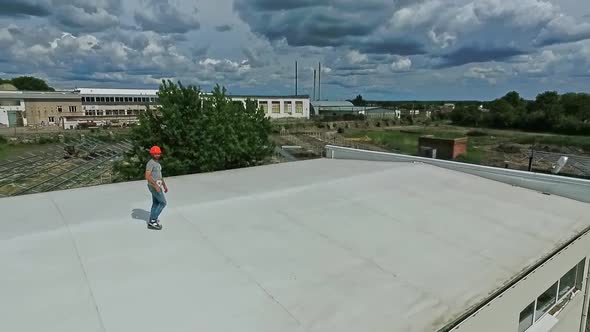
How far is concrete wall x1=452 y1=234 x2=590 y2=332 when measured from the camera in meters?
4.28

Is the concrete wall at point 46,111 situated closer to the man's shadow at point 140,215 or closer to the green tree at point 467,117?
the man's shadow at point 140,215

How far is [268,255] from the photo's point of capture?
199 inches

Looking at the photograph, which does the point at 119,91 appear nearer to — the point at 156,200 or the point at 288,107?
the point at 288,107

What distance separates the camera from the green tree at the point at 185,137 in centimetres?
1421

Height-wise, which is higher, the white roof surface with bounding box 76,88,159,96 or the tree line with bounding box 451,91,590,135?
the white roof surface with bounding box 76,88,159,96

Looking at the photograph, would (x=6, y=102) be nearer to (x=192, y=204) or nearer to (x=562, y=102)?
(x=192, y=204)

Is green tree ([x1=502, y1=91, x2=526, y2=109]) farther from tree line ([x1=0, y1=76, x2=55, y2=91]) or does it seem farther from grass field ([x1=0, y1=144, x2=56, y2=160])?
tree line ([x1=0, y1=76, x2=55, y2=91])

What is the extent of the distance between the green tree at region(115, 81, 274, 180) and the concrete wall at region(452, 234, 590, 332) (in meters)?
11.6

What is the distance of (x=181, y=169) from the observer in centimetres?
1394

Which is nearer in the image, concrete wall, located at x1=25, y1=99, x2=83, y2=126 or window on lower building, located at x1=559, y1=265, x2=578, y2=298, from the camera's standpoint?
window on lower building, located at x1=559, y1=265, x2=578, y2=298

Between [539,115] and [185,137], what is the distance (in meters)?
73.1

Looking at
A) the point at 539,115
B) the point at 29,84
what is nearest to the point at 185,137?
the point at 539,115

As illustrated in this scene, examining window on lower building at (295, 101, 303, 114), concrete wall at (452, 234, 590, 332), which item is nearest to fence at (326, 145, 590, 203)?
concrete wall at (452, 234, 590, 332)

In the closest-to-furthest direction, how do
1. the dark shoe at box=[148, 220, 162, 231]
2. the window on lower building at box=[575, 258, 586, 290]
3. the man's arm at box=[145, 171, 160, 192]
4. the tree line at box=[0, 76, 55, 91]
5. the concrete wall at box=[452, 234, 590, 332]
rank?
the concrete wall at box=[452, 234, 590, 332]
the man's arm at box=[145, 171, 160, 192]
the dark shoe at box=[148, 220, 162, 231]
the window on lower building at box=[575, 258, 586, 290]
the tree line at box=[0, 76, 55, 91]
